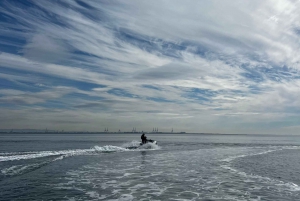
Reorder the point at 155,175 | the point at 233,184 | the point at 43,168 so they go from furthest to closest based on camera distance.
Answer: the point at 43,168
the point at 155,175
the point at 233,184

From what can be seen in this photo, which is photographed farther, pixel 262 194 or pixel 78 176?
pixel 78 176

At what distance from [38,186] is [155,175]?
34.5ft

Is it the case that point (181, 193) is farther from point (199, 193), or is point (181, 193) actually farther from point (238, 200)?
point (238, 200)

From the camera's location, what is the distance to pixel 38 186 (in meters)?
20.4

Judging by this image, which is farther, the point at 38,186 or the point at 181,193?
the point at 38,186

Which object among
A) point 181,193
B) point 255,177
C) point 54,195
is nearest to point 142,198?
point 181,193

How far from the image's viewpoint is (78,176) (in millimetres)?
24828

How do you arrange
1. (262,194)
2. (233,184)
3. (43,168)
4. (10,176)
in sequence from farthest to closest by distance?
(43,168) < (10,176) < (233,184) < (262,194)

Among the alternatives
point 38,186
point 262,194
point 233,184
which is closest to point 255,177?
point 233,184

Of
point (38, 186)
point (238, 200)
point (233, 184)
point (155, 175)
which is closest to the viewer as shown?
point (238, 200)

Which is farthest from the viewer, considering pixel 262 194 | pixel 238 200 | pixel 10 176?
pixel 10 176

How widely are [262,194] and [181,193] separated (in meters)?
5.63

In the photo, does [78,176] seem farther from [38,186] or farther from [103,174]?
[38,186]

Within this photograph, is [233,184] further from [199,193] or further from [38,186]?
[38,186]
